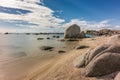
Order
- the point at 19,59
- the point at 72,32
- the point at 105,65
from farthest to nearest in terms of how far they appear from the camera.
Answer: the point at 72,32 < the point at 19,59 < the point at 105,65

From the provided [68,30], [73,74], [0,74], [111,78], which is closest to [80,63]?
[73,74]

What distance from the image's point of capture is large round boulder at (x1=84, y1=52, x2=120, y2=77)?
300 inches

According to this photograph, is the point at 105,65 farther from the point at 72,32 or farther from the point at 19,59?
the point at 72,32

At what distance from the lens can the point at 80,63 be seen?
32.1 feet

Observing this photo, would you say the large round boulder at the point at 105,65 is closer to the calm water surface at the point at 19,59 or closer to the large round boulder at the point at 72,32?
the calm water surface at the point at 19,59

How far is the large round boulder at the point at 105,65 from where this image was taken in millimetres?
7625

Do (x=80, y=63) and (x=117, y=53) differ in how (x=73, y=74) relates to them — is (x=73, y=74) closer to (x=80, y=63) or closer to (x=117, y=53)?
(x=80, y=63)

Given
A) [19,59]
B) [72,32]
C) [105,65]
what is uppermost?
[72,32]

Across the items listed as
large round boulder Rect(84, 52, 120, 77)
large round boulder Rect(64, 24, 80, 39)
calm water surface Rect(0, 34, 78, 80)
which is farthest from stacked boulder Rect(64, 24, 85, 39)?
large round boulder Rect(84, 52, 120, 77)

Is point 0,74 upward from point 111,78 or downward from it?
downward

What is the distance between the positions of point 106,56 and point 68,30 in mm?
49841

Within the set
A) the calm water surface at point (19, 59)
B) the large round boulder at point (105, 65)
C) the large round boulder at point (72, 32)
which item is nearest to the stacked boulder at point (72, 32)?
the large round boulder at point (72, 32)

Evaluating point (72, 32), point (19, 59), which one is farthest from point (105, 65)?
point (72, 32)

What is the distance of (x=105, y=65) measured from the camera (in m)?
7.68
